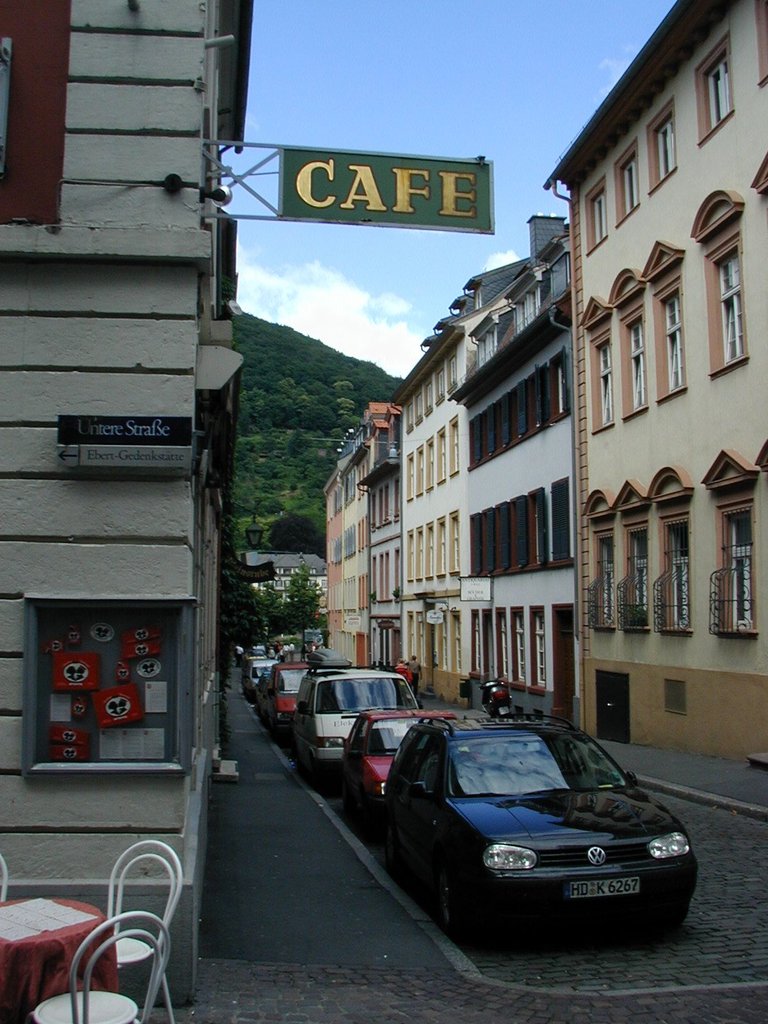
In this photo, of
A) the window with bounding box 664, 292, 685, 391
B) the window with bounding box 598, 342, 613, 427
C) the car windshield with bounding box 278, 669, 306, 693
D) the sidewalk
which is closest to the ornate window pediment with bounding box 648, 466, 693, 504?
the window with bounding box 664, 292, 685, 391

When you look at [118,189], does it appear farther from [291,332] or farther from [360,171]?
[291,332]

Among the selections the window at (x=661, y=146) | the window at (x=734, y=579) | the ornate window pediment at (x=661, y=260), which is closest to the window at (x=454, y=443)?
the ornate window pediment at (x=661, y=260)

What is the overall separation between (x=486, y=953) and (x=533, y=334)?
23373mm

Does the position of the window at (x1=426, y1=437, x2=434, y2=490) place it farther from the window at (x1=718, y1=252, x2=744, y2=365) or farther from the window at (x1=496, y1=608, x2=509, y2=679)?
the window at (x1=718, y1=252, x2=744, y2=365)

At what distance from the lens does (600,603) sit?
25125mm

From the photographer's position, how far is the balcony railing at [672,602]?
20688 millimetres

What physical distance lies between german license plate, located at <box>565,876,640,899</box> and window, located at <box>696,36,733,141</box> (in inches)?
585

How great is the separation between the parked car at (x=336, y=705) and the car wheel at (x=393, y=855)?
22.7ft

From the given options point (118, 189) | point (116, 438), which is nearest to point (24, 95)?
point (118, 189)

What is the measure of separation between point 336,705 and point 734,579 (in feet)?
22.6

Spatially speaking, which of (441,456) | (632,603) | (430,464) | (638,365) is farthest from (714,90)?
(430,464)

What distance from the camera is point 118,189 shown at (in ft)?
24.4

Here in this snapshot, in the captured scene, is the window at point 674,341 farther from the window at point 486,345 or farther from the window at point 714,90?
the window at point 486,345

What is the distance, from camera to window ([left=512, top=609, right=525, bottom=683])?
32531mm
